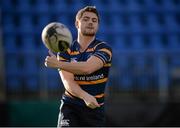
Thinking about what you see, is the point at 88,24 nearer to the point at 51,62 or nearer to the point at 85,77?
the point at 85,77

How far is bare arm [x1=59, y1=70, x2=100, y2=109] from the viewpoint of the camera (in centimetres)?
516

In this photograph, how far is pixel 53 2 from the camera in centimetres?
1433

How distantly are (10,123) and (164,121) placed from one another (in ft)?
10.1

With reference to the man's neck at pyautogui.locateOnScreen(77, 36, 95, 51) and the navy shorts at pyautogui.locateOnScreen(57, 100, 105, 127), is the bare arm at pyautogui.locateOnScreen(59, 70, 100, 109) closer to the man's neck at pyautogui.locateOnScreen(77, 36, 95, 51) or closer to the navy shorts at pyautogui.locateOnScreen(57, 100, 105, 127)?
the navy shorts at pyautogui.locateOnScreen(57, 100, 105, 127)

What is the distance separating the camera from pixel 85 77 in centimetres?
546

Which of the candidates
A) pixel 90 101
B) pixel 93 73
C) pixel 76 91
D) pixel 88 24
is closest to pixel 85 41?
pixel 88 24

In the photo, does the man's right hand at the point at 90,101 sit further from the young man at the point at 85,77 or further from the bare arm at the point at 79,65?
the bare arm at the point at 79,65

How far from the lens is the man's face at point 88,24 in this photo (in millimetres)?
5418

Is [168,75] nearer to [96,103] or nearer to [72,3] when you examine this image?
[72,3]

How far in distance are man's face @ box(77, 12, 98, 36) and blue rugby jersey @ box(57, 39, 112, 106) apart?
0.14 metres

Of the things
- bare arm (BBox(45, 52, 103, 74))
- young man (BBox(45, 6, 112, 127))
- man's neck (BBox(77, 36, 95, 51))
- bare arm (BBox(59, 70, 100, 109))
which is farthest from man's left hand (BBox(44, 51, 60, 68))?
man's neck (BBox(77, 36, 95, 51))

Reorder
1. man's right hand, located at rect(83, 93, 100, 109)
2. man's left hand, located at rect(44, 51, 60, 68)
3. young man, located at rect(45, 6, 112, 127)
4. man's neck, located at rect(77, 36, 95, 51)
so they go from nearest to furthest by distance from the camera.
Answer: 1. man's left hand, located at rect(44, 51, 60, 68)
2. man's right hand, located at rect(83, 93, 100, 109)
3. young man, located at rect(45, 6, 112, 127)
4. man's neck, located at rect(77, 36, 95, 51)

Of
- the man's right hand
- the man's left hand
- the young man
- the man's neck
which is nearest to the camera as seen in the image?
the man's left hand

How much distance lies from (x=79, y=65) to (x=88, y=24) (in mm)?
477
